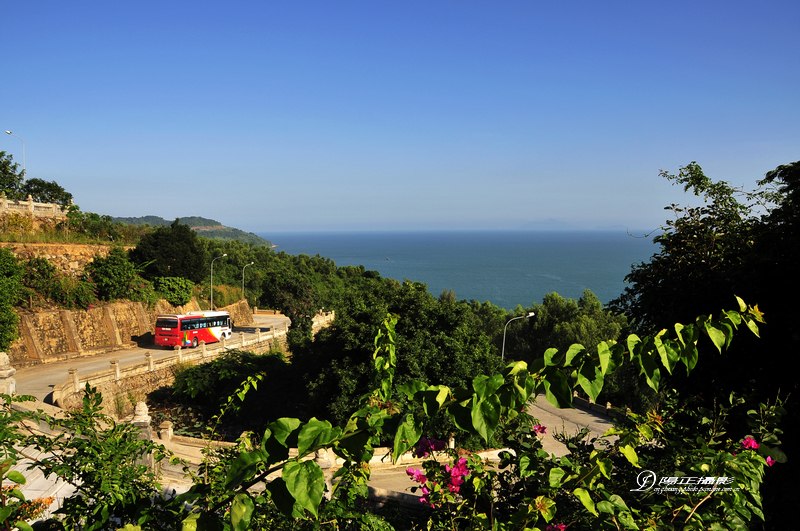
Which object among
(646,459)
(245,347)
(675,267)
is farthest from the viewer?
(245,347)

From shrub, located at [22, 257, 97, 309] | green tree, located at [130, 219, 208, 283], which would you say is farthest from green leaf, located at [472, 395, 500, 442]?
green tree, located at [130, 219, 208, 283]

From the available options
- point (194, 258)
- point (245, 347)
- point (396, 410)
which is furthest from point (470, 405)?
point (194, 258)

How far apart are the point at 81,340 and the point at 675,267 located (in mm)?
28200

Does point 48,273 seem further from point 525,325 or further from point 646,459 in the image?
point 525,325

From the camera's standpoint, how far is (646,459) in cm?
434

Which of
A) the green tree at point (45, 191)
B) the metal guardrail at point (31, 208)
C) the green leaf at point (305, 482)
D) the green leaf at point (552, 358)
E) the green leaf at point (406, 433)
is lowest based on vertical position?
the green leaf at point (305, 482)

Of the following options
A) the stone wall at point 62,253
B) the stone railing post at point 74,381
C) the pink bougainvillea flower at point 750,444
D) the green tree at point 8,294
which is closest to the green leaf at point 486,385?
the pink bougainvillea flower at point 750,444

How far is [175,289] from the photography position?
31766mm

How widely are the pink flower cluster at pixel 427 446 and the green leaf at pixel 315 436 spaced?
261cm

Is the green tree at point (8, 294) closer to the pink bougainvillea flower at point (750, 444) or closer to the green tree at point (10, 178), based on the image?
Result: the green tree at point (10, 178)

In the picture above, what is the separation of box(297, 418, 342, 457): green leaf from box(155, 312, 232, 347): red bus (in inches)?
1092

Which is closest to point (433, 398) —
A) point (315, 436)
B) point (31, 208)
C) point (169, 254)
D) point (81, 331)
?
point (315, 436)

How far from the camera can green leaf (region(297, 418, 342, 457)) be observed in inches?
54.6

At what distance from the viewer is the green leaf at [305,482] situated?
130 centimetres
